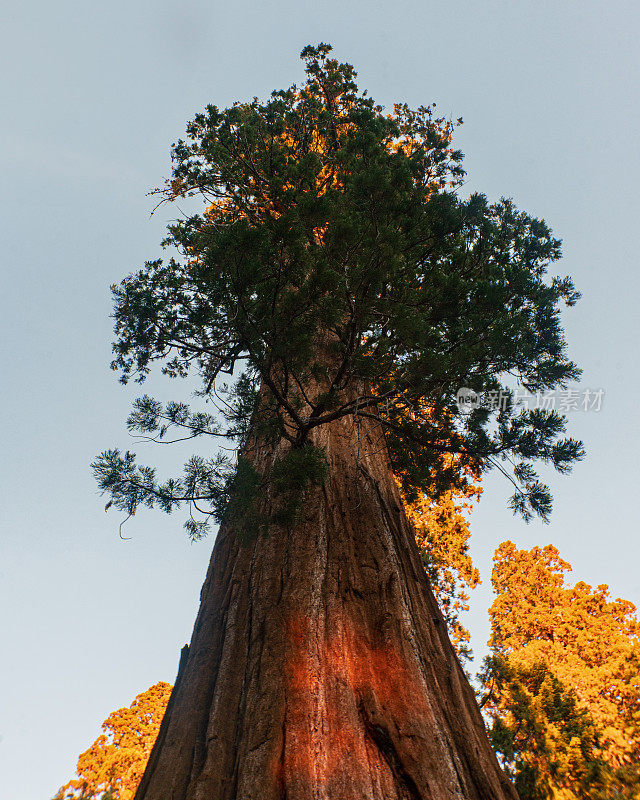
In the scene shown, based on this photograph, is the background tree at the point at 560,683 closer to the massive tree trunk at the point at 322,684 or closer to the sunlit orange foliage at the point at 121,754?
the massive tree trunk at the point at 322,684

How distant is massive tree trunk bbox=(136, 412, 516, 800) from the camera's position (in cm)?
206

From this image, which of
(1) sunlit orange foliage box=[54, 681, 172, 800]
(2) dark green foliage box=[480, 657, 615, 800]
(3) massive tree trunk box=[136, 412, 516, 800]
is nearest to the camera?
(3) massive tree trunk box=[136, 412, 516, 800]

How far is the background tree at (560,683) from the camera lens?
662 centimetres

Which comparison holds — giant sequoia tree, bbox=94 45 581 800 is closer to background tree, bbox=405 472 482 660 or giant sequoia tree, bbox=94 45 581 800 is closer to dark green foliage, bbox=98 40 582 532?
dark green foliage, bbox=98 40 582 532

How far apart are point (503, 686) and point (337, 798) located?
7844 mm

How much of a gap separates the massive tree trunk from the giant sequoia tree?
1 cm

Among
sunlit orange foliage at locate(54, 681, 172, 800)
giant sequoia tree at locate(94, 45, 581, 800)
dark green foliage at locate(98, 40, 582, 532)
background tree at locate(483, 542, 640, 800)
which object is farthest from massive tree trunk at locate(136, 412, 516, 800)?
sunlit orange foliage at locate(54, 681, 172, 800)

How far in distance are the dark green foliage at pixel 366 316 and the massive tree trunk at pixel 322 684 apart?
2.76ft

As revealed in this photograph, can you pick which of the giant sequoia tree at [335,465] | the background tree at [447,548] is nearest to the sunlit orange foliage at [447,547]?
the background tree at [447,548]

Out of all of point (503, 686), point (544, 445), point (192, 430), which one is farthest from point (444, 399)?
point (503, 686)

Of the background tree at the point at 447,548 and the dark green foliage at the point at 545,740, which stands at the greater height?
the background tree at the point at 447,548

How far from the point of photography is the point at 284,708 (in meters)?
2.26

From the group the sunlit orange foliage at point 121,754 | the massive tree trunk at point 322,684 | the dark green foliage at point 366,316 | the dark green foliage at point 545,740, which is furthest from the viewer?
the sunlit orange foliage at point 121,754

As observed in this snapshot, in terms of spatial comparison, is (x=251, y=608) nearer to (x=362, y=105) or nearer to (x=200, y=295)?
(x=200, y=295)
